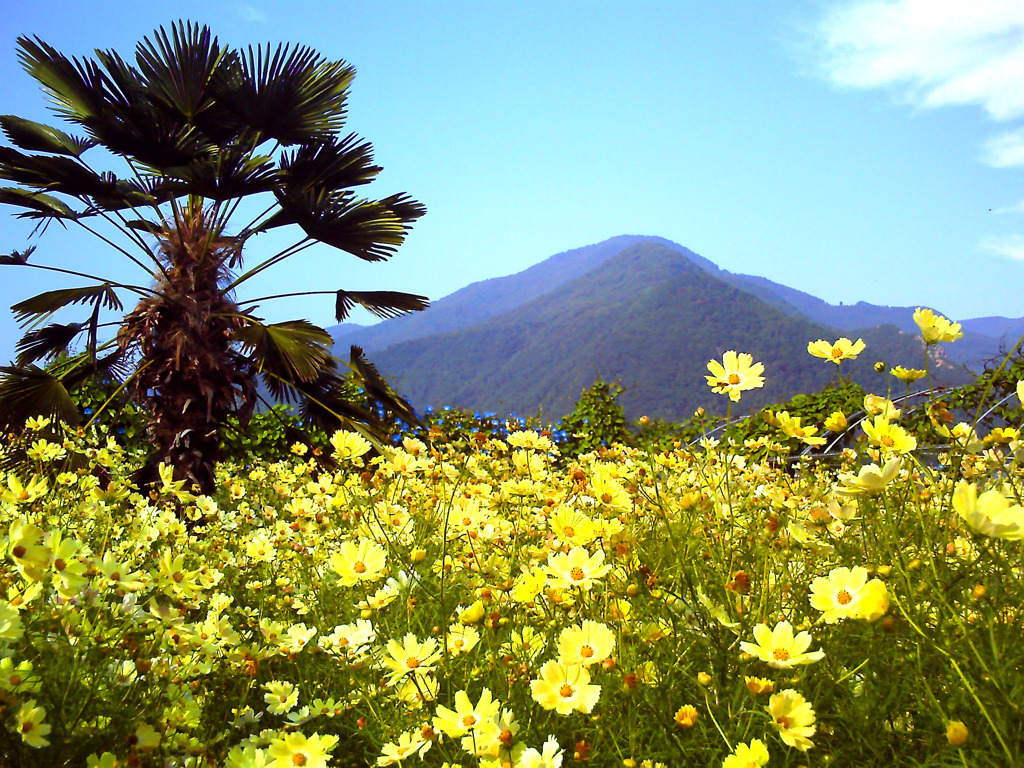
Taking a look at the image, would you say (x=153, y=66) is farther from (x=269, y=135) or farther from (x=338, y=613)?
(x=338, y=613)

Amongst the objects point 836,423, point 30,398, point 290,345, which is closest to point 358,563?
point 836,423

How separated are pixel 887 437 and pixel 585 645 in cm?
83

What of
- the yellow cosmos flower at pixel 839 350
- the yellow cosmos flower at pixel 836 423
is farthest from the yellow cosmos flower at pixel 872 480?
the yellow cosmos flower at pixel 839 350

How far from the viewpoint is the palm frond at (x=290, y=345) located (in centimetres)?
501

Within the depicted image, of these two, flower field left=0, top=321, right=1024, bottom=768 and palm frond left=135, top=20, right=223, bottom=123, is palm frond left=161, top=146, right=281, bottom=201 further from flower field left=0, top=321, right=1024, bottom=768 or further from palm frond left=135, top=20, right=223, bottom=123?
flower field left=0, top=321, right=1024, bottom=768

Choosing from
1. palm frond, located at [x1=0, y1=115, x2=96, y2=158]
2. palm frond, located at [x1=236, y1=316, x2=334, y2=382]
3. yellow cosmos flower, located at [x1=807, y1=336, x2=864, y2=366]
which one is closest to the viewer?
yellow cosmos flower, located at [x1=807, y1=336, x2=864, y2=366]

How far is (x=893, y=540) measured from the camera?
4.89ft

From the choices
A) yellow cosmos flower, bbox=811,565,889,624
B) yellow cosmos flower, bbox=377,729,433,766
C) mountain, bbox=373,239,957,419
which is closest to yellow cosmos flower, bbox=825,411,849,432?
yellow cosmos flower, bbox=811,565,889,624

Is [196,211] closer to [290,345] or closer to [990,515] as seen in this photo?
[290,345]

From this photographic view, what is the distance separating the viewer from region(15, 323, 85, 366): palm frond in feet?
17.7

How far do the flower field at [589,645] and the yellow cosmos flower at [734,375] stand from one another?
0.01 metres

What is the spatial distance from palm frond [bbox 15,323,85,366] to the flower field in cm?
392

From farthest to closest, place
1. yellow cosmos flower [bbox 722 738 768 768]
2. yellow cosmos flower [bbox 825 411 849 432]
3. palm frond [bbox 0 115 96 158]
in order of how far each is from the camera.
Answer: palm frond [bbox 0 115 96 158] → yellow cosmos flower [bbox 825 411 849 432] → yellow cosmos flower [bbox 722 738 768 768]

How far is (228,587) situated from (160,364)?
3.33 meters
